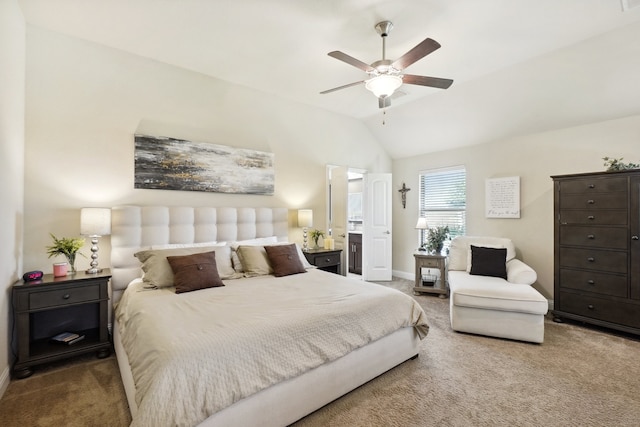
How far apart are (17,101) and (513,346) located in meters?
5.07

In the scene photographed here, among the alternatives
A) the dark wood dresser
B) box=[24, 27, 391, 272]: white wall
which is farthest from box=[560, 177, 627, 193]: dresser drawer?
box=[24, 27, 391, 272]: white wall

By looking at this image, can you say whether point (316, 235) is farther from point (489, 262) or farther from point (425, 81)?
point (425, 81)

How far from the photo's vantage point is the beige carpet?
186 cm

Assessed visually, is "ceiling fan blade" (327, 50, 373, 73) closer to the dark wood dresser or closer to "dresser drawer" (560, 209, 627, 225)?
the dark wood dresser

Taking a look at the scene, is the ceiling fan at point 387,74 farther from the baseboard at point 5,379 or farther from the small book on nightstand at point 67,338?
the baseboard at point 5,379

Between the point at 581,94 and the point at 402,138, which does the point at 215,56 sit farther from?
the point at 581,94

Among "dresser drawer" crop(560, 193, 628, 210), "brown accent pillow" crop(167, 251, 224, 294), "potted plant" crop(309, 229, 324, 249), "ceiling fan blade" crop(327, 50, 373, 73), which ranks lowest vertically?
"brown accent pillow" crop(167, 251, 224, 294)

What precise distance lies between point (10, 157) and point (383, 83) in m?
3.10

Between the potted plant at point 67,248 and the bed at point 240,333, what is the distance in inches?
12.2

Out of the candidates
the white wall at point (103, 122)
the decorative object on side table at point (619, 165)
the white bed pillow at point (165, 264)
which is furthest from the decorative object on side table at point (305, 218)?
the decorative object on side table at point (619, 165)

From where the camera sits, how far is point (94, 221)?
270 centimetres

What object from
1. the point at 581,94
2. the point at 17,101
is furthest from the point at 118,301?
the point at 581,94

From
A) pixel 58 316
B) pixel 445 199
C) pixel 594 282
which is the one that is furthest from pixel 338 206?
pixel 58 316

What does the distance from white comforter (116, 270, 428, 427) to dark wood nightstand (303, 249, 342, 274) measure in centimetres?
139
